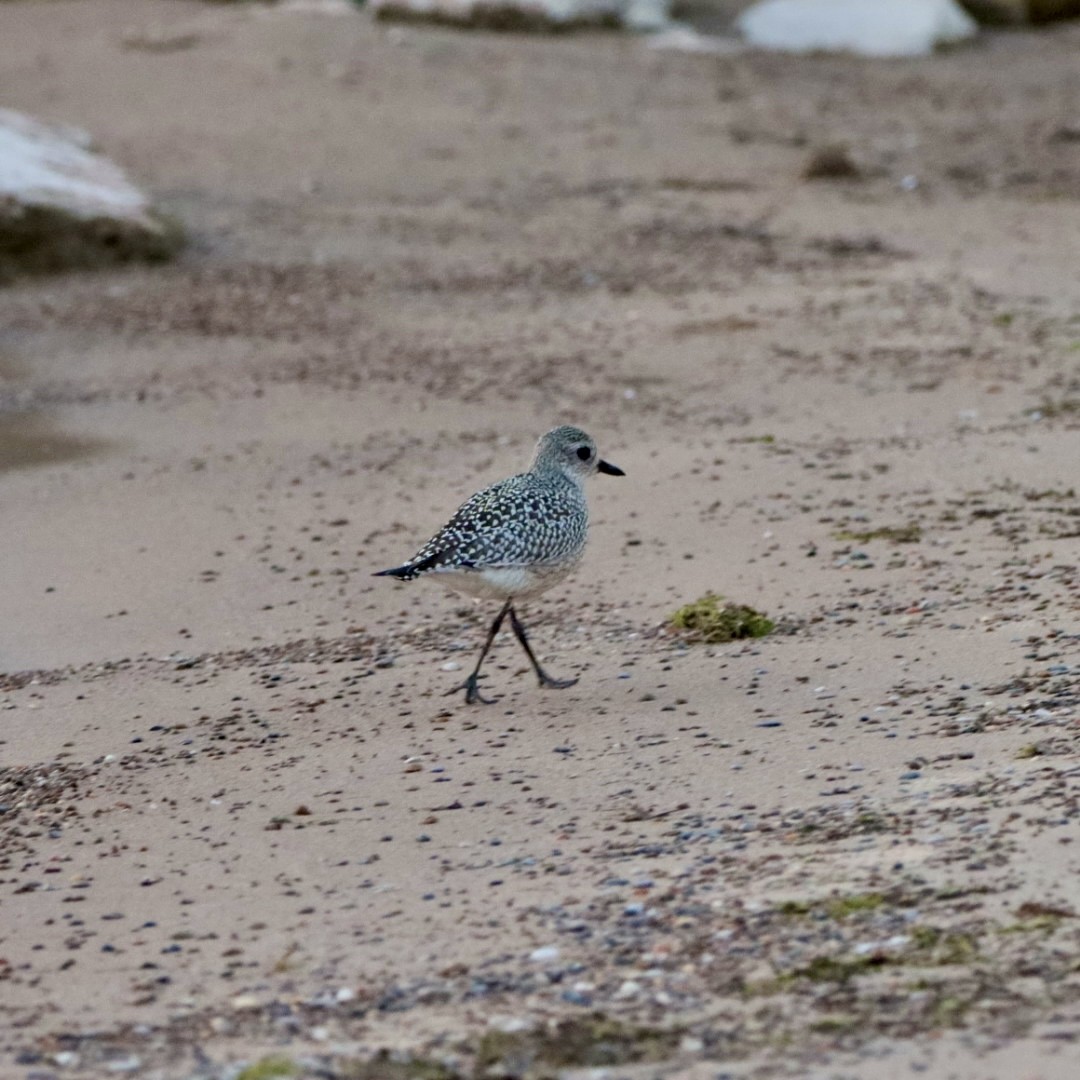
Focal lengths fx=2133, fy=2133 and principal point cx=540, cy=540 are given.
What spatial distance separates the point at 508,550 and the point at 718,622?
0.91m

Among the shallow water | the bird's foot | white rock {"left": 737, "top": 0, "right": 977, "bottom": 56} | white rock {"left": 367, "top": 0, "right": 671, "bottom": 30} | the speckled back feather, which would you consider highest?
white rock {"left": 737, "top": 0, "right": 977, "bottom": 56}

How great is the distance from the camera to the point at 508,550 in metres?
7.40

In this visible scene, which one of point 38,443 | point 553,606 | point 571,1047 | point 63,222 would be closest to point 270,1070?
point 571,1047

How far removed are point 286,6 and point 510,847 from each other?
53.5ft

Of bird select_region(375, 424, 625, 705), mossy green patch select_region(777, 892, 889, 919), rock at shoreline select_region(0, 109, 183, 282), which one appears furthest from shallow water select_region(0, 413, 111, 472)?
mossy green patch select_region(777, 892, 889, 919)

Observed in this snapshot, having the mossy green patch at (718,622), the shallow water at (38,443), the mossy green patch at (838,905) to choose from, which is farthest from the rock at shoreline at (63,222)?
the mossy green patch at (838,905)

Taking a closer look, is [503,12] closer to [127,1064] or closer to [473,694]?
[473,694]

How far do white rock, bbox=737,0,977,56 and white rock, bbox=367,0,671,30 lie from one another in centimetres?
162

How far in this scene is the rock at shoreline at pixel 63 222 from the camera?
47.9 ft

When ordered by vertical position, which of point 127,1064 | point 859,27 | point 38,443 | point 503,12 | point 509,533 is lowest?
point 38,443

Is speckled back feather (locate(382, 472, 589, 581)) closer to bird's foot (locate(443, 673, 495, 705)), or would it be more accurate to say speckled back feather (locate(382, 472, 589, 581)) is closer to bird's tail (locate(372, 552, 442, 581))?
bird's tail (locate(372, 552, 442, 581))

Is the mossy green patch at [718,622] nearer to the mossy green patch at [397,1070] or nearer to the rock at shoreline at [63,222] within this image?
the mossy green patch at [397,1070]

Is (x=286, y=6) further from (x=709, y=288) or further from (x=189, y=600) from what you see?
(x=189, y=600)

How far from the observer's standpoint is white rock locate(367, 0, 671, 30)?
20.8 metres
